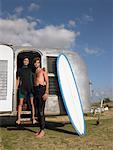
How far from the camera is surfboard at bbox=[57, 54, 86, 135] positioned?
9.39m

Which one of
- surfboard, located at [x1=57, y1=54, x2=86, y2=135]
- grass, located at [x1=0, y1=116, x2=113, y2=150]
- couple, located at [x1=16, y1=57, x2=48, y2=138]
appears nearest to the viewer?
grass, located at [x1=0, y1=116, x2=113, y2=150]

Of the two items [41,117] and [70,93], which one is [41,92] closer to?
[41,117]

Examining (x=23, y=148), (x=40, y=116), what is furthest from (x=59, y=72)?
(x=23, y=148)

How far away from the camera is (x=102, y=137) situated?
8.92m

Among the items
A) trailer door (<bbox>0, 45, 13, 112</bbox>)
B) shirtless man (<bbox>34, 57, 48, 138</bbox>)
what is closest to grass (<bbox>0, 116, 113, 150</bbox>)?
shirtless man (<bbox>34, 57, 48, 138</bbox>)

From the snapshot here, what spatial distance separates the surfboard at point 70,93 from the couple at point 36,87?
793mm

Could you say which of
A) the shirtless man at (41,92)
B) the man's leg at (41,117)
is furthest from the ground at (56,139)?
the shirtless man at (41,92)

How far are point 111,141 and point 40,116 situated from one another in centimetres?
220

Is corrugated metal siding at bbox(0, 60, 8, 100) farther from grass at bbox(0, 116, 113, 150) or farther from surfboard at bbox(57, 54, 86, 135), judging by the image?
surfboard at bbox(57, 54, 86, 135)

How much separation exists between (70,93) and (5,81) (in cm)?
223

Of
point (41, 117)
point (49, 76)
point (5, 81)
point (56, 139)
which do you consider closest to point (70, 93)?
point (49, 76)

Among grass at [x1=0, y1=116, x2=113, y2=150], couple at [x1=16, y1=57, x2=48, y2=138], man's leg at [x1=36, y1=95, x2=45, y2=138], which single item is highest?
couple at [x1=16, y1=57, x2=48, y2=138]

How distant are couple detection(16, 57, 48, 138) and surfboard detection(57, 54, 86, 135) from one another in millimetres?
793

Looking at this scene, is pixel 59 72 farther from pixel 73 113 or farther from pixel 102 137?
pixel 102 137
